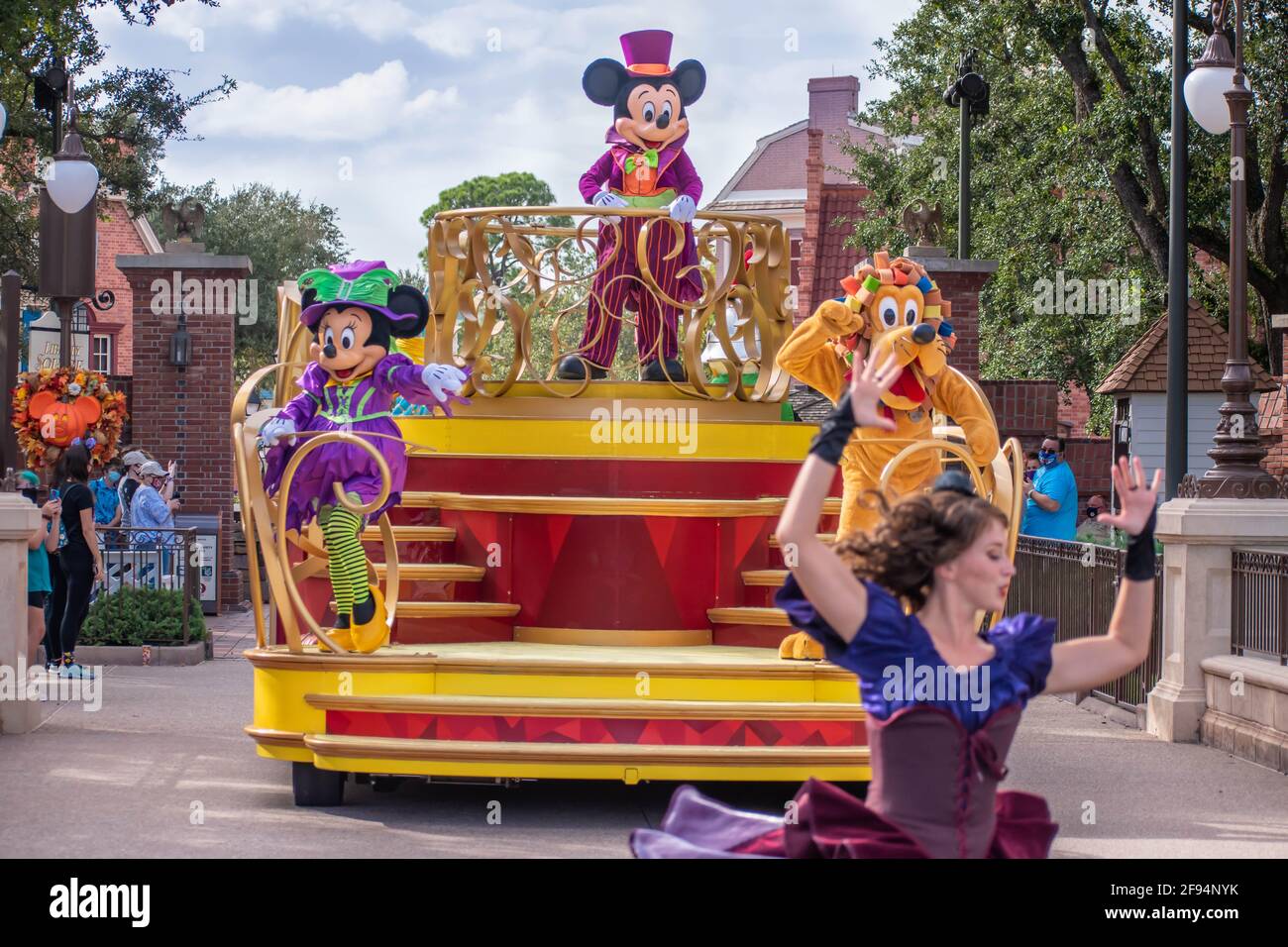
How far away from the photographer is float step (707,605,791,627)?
27.5ft

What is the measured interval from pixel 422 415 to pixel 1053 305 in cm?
1575

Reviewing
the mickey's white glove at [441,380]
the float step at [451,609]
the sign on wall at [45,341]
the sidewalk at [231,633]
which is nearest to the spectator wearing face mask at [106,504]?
the sign on wall at [45,341]

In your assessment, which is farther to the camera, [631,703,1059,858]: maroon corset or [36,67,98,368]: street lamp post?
[36,67,98,368]: street lamp post

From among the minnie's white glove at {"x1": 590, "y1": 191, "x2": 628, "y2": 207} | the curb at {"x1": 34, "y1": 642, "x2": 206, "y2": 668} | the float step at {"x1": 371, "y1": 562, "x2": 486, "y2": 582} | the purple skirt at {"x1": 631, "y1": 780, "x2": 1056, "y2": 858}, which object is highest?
the minnie's white glove at {"x1": 590, "y1": 191, "x2": 628, "y2": 207}

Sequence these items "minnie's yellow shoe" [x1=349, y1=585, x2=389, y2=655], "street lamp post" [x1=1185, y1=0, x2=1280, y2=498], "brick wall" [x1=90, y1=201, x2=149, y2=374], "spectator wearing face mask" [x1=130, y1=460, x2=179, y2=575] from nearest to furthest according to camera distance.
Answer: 1. "minnie's yellow shoe" [x1=349, y1=585, x2=389, y2=655]
2. "street lamp post" [x1=1185, y1=0, x2=1280, y2=498]
3. "spectator wearing face mask" [x1=130, y1=460, x2=179, y2=575]
4. "brick wall" [x1=90, y1=201, x2=149, y2=374]

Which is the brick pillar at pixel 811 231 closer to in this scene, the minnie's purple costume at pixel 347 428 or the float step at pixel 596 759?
the minnie's purple costume at pixel 347 428

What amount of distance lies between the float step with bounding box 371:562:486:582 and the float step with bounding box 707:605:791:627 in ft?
3.81

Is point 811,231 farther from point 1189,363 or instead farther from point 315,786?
point 315,786

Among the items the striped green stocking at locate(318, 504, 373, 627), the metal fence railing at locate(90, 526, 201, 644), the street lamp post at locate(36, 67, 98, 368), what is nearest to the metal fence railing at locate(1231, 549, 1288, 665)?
the striped green stocking at locate(318, 504, 373, 627)

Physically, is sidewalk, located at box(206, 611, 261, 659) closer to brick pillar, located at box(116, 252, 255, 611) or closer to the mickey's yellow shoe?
brick pillar, located at box(116, 252, 255, 611)

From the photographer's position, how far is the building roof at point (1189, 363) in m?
19.8

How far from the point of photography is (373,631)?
782 centimetres

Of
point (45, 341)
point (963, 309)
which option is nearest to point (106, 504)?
point (45, 341)

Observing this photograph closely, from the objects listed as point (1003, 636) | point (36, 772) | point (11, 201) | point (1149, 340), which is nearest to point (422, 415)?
point (36, 772)
